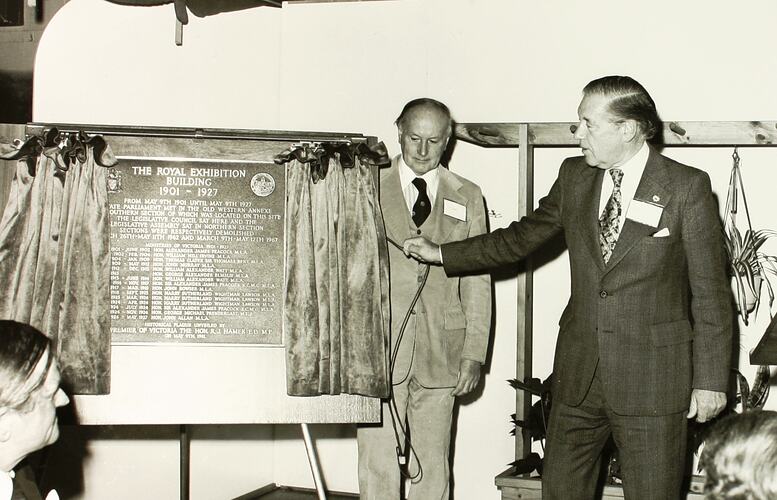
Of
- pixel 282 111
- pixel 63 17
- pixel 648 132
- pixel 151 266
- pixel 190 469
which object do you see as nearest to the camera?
pixel 648 132

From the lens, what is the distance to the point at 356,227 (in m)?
3.44

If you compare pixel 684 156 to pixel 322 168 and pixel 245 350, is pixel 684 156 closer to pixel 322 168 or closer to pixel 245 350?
pixel 322 168

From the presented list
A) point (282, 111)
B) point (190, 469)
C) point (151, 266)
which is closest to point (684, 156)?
point (282, 111)

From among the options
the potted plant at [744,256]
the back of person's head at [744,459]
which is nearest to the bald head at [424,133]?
the potted plant at [744,256]

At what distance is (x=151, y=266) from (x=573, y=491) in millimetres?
1751

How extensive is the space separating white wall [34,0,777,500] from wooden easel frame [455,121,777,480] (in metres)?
0.25

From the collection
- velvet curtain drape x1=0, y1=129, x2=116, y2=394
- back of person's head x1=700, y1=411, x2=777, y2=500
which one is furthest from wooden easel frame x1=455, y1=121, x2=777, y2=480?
back of person's head x1=700, y1=411, x2=777, y2=500

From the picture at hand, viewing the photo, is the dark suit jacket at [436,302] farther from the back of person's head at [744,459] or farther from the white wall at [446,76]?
the back of person's head at [744,459]

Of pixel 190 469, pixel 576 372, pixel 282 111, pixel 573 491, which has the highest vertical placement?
pixel 282 111

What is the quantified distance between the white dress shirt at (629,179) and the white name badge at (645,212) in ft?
0.10

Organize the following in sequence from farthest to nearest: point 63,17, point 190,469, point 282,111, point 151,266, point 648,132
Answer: point 282,111 < point 190,469 < point 63,17 < point 151,266 < point 648,132

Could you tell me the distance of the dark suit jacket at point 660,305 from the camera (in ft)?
9.99

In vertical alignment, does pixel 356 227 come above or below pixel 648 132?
below

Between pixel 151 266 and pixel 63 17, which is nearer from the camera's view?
pixel 151 266
